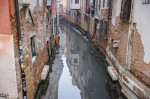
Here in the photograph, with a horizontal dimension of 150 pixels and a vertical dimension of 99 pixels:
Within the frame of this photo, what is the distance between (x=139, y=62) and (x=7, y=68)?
16.8 feet

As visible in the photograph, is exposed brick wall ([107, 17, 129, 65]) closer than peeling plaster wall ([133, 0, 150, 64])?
No

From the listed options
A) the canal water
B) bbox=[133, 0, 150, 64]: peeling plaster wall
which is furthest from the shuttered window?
the canal water

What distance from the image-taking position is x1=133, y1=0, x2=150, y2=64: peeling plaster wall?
20.3ft

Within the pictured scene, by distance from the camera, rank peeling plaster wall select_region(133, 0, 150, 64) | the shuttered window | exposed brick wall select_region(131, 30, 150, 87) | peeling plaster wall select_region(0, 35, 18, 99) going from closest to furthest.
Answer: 1. peeling plaster wall select_region(0, 35, 18, 99)
2. peeling plaster wall select_region(133, 0, 150, 64)
3. exposed brick wall select_region(131, 30, 150, 87)
4. the shuttered window

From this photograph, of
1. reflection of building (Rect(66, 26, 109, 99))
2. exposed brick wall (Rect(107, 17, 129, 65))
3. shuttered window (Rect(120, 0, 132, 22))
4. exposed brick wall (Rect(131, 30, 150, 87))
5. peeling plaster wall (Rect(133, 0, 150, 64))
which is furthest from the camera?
exposed brick wall (Rect(107, 17, 129, 65))

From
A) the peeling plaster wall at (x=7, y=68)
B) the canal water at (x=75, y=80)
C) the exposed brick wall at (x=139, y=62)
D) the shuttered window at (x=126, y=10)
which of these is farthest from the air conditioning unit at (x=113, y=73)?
the peeling plaster wall at (x=7, y=68)

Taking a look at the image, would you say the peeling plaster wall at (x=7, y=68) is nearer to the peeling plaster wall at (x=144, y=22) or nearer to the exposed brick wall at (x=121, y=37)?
the peeling plaster wall at (x=144, y=22)

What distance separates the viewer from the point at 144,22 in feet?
21.3

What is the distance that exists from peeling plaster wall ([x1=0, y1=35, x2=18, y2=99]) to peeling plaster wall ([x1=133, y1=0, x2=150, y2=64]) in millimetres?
4716

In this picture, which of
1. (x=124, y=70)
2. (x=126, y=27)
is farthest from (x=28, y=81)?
(x=126, y=27)

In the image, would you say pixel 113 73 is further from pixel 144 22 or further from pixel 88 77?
pixel 144 22

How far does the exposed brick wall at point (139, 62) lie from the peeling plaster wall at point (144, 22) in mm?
249

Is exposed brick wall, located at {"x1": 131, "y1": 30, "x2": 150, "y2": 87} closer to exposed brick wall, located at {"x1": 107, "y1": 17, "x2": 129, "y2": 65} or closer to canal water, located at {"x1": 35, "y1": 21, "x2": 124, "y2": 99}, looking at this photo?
exposed brick wall, located at {"x1": 107, "y1": 17, "x2": 129, "y2": 65}

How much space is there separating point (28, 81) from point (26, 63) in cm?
72
